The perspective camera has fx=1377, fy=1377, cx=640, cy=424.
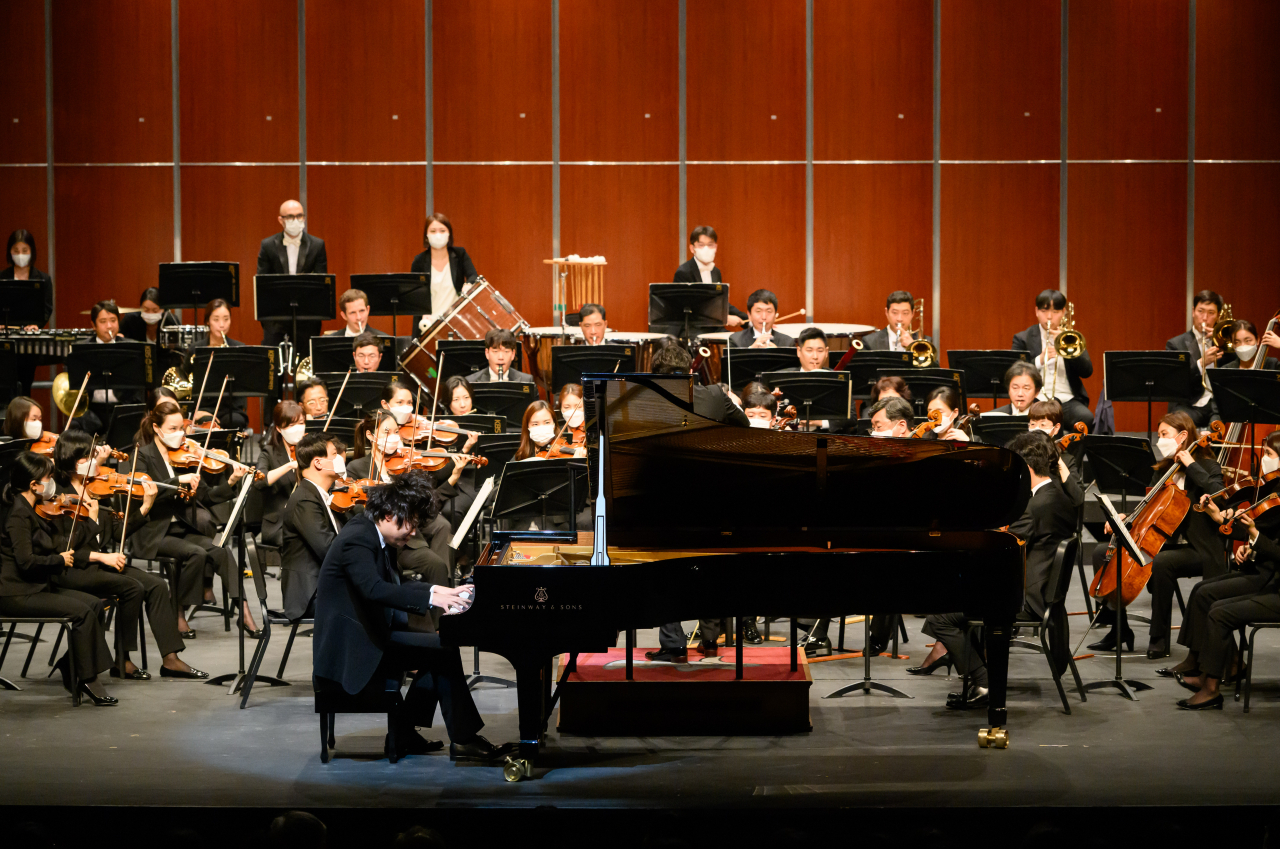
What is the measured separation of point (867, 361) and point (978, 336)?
150 inches

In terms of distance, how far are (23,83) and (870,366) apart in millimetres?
7999

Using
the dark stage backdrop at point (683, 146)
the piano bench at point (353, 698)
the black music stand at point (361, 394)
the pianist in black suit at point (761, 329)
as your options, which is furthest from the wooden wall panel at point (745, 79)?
the piano bench at point (353, 698)

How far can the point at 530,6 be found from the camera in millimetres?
12000

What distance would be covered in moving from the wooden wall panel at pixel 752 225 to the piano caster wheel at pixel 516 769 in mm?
7724

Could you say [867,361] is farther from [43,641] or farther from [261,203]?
[261,203]

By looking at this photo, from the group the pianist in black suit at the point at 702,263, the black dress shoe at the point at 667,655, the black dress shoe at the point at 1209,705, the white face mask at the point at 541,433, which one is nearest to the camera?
the black dress shoe at the point at 1209,705

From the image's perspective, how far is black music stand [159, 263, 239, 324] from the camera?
31.0 ft

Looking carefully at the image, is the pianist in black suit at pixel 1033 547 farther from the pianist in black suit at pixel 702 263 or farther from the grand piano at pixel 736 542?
the pianist in black suit at pixel 702 263

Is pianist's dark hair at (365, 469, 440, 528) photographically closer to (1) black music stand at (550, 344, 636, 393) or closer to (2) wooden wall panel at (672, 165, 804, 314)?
(1) black music stand at (550, 344, 636, 393)

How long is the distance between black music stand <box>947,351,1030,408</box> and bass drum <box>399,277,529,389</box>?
3058 mm

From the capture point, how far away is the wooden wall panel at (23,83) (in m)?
11.9

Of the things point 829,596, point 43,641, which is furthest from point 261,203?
point 829,596

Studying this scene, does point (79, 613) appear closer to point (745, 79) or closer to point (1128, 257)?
point (745, 79)

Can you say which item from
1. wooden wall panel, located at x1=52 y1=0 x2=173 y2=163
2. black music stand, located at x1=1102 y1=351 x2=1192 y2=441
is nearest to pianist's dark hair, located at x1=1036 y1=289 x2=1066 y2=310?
black music stand, located at x1=1102 y1=351 x2=1192 y2=441
